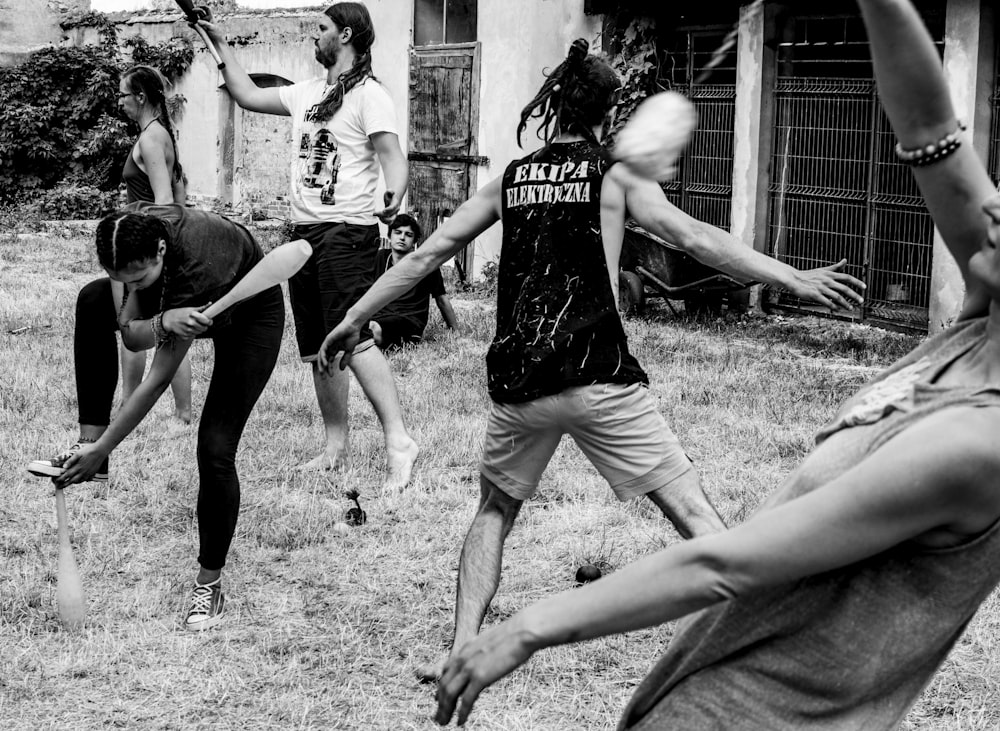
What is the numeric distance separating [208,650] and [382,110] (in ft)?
9.54

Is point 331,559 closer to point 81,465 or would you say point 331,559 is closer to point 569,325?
point 81,465

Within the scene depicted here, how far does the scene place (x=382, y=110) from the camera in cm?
605

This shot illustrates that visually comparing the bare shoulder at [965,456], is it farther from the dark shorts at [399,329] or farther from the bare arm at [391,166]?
the dark shorts at [399,329]

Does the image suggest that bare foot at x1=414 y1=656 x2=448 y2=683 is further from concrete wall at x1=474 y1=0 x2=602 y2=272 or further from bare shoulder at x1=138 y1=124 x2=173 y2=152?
concrete wall at x1=474 y1=0 x2=602 y2=272

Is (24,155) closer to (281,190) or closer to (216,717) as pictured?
(281,190)

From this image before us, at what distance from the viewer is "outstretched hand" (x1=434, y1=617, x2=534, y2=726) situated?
169cm

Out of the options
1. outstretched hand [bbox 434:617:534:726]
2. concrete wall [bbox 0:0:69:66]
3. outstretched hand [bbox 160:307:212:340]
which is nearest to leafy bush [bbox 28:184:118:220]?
→ concrete wall [bbox 0:0:69:66]

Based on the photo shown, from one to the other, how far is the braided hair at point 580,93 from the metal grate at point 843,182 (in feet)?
22.7

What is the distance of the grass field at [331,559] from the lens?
3844mm

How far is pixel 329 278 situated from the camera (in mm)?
6008

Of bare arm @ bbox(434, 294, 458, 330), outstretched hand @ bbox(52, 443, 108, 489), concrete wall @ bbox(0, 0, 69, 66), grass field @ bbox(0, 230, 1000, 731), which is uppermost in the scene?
concrete wall @ bbox(0, 0, 69, 66)

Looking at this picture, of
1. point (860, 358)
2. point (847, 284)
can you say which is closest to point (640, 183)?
point (847, 284)

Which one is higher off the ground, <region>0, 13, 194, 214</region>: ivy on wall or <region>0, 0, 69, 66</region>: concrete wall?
<region>0, 0, 69, 66</region>: concrete wall

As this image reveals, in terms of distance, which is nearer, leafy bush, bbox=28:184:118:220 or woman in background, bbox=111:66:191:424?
woman in background, bbox=111:66:191:424
